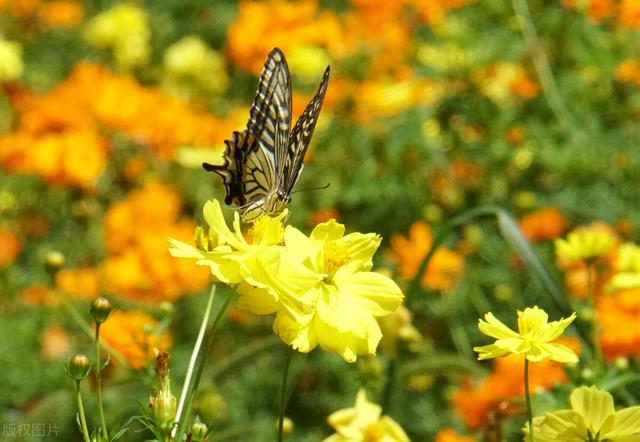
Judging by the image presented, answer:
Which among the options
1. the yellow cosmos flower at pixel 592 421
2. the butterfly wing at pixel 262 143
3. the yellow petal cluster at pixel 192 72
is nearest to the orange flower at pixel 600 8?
the yellow petal cluster at pixel 192 72

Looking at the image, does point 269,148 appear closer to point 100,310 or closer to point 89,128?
point 100,310

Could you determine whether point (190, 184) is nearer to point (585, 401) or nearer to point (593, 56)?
point (593, 56)

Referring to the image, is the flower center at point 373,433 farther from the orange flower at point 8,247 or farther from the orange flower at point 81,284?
the orange flower at point 8,247

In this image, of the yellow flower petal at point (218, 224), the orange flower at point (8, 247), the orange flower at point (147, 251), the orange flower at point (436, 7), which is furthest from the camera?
the orange flower at point (436, 7)

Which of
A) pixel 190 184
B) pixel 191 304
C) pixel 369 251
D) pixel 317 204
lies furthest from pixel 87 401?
pixel 369 251

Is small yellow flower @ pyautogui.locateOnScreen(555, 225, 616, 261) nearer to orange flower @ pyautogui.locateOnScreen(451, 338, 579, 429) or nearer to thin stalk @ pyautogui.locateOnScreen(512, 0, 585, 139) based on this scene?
orange flower @ pyautogui.locateOnScreen(451, 338, 579, 429)

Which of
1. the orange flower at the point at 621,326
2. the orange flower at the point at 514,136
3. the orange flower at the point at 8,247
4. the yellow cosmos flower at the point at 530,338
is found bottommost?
the orange flower at the point at 8,247
